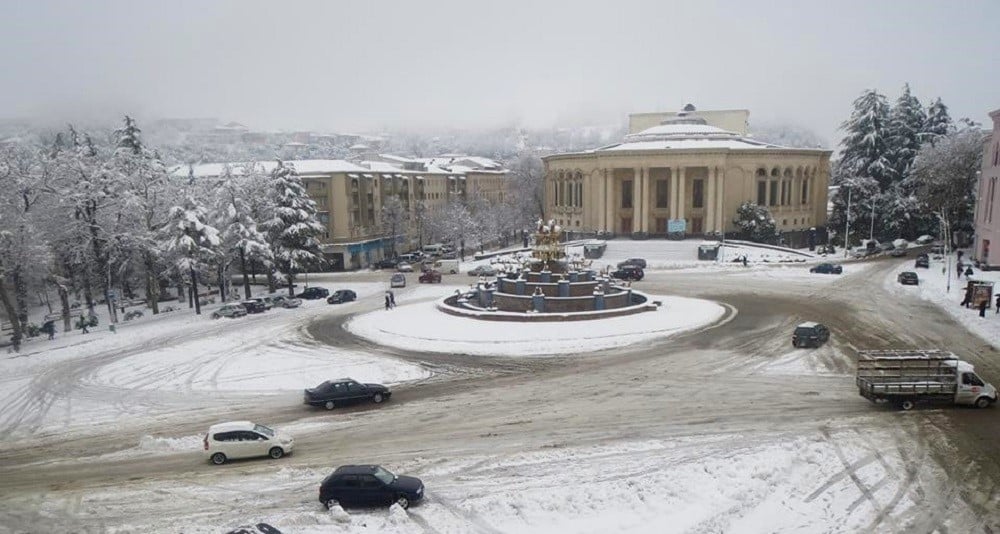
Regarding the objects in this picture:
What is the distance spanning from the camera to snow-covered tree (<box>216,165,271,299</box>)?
1886 inches

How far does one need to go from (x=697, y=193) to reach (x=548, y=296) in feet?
142

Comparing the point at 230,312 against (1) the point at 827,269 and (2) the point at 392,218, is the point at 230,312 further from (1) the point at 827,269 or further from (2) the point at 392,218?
(1) the point at 827,269

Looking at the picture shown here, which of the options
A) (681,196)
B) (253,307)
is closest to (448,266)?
(253,307)

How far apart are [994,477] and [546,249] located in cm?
2521

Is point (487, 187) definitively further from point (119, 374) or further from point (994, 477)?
point (994, 477)

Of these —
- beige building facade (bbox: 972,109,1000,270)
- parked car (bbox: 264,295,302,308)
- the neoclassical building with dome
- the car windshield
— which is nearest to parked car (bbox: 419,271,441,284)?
parked car (bbox: 264,295,302,308)

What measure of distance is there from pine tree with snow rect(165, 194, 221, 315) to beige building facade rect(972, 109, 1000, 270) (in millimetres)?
55462

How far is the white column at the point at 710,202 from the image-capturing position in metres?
70.4

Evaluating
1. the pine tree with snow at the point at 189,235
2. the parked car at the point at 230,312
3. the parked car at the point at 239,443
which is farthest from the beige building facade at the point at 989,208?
the pine tree with snow at the point at 189,235

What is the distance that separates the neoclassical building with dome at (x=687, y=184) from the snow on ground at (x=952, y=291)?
19.1 metres

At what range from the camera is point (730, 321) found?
33.4 metres

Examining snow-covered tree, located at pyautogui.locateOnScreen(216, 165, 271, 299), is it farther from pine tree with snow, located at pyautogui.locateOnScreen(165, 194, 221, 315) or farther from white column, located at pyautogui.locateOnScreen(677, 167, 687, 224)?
white column, located at pyautogui.locateOnScreen(677, 167, 687, 224)

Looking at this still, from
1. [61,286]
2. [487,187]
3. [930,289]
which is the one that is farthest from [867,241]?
[61,286]

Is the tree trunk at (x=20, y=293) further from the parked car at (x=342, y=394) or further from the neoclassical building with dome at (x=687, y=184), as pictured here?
the neoclassical building with dome at (x=687, y=184)
